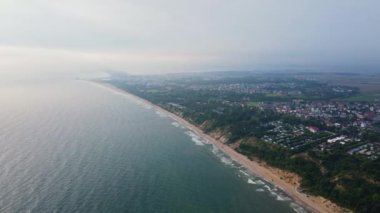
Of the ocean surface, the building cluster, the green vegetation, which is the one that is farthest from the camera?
the building cluster

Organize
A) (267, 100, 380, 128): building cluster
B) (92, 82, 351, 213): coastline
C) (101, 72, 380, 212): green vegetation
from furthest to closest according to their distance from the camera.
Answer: (267, 100, 380, 128): building cluster, (101, 72, 380, 212): green vegetation, (92, 82, 351, 213): coastline

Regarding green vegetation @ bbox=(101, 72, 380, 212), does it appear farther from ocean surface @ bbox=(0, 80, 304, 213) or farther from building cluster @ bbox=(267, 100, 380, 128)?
ocean surface @ bbox=(0, 80, 304, 213)

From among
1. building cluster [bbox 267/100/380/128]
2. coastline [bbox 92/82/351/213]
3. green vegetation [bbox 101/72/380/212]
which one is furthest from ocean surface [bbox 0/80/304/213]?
building cluster [bbox 267/100/380/128]

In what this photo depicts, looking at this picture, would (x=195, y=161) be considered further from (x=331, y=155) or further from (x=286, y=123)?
(x=286, y=123)

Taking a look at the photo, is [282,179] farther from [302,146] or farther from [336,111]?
[336,111]

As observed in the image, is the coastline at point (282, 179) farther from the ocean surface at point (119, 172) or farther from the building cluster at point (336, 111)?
the building cluster at point (336, 111)

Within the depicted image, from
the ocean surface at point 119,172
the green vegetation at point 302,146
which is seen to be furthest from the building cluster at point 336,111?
the ocean surface at point 119,172

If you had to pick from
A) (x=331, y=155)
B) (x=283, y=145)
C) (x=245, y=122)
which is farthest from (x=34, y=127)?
(x=331, y=155)


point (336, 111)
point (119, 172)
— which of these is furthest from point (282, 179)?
point (336, 111)
